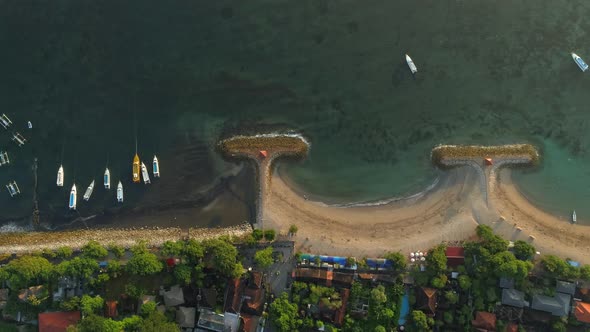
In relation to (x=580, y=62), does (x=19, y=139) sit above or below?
below

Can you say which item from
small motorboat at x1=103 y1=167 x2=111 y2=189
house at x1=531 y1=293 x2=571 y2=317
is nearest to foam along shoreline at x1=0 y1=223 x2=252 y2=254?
small motorboat at x1=103 y1=167 x2=111 y2=189

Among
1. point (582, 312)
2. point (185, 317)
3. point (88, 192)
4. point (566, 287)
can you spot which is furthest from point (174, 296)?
point (582, 312)

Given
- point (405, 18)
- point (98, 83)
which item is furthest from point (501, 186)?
point (98, 83)

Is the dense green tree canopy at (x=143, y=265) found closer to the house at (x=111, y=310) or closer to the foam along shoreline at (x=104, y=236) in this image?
the foam along shoreline at (x=104, y=236)

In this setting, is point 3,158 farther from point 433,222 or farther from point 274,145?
point 433,222

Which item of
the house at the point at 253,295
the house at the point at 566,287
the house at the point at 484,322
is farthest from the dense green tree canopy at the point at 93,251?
the house at the point at 566,287
